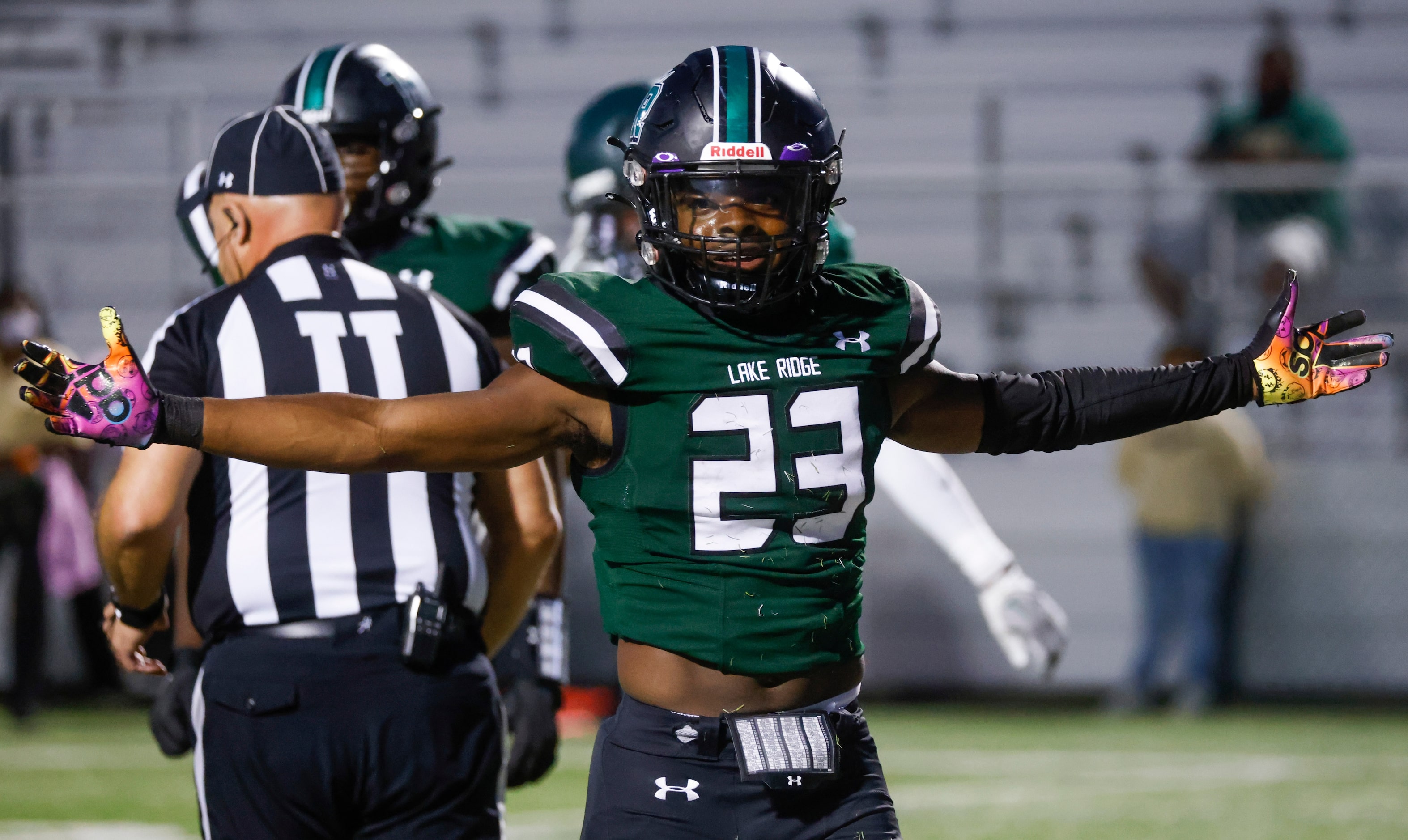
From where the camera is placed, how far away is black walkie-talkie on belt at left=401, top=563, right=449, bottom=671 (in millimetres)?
2803

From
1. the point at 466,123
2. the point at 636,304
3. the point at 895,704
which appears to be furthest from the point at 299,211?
the point at 466,123

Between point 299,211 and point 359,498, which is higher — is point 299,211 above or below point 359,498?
above

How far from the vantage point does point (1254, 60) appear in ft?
32.8

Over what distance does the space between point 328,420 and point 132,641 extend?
943 millimetres

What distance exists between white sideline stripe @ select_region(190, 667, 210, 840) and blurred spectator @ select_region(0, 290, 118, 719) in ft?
17.4

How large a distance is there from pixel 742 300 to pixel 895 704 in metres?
6.44

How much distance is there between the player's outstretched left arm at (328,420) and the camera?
220 centimetres

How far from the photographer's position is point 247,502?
9.36 ft

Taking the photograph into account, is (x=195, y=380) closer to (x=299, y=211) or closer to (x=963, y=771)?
(x=299, y=211)

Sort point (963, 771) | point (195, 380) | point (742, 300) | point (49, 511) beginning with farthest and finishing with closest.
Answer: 1. point (49, 511)
2. point (963, 771)
3. point (195, 380)
4. point (742, 300)

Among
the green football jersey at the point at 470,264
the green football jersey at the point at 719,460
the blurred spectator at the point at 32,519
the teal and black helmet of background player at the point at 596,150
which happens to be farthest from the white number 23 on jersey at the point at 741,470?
the blurred spectator at the point at 32,519

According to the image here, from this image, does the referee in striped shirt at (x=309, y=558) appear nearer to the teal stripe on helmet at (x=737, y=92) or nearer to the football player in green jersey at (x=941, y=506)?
the football player in green jersey at (x=941, y=506)

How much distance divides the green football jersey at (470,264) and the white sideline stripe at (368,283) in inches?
29.2

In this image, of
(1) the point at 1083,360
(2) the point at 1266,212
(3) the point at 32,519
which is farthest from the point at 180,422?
(2) the point at 1266,212
